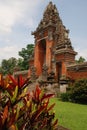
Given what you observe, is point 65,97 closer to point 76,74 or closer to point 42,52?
point 76,74

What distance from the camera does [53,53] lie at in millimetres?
31828

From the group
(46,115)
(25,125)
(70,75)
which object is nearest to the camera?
(25,125)

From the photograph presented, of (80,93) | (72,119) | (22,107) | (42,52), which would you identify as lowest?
(72,119)

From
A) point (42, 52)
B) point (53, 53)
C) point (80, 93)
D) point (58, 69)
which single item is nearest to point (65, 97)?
point (80, 93)

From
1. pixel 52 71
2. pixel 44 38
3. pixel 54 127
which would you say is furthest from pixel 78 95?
pixel 54 127

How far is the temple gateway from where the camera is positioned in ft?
92.0

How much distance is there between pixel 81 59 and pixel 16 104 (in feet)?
180

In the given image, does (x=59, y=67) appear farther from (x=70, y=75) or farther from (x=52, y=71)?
(x=70, y=75)

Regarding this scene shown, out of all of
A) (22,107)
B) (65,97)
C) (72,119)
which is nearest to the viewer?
(22,107)

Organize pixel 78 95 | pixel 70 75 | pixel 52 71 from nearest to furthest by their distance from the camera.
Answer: pixel 78 95
pixel 70 75
pixel 52 71

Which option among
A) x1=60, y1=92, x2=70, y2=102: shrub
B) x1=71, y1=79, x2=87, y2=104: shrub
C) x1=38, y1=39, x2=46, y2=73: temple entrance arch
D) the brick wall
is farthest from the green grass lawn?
x1=38, y1=39, x2=46, y2=73: temple entrance arch

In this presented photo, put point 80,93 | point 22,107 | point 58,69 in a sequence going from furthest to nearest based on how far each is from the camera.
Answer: point 58,69 → point 80,93 → point 22,107

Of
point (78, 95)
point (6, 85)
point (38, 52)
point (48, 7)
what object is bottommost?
point (78, 95)

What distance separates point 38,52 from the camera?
36.1m
